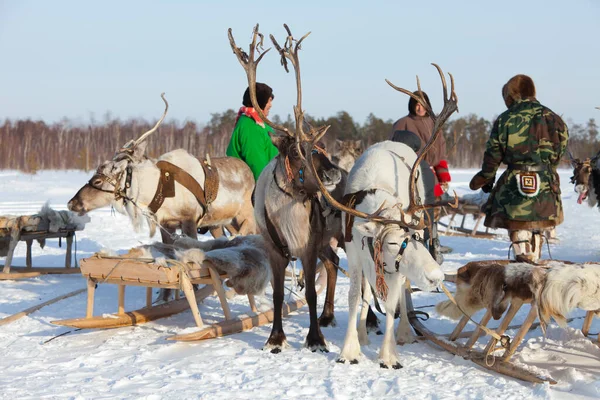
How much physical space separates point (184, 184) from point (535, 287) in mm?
4637

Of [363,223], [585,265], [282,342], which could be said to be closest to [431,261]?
[363,223]

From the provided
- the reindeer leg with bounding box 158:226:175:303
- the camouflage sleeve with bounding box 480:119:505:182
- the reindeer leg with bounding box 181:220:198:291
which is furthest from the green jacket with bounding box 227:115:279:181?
the camouflage sleeve with bounding box 480:119:505:182

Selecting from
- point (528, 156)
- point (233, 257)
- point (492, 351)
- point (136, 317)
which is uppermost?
point (528, 156)

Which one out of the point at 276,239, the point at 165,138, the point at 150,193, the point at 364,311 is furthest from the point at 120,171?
the point at 165,138

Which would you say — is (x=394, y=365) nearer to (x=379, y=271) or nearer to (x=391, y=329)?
(x=391, y=329)

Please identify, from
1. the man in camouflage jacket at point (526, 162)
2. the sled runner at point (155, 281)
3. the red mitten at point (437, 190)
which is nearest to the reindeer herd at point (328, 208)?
the red mitten at point (437, 190)

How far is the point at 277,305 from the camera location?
6.07 m

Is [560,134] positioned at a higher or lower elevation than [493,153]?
higher

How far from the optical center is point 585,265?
484 centimetres

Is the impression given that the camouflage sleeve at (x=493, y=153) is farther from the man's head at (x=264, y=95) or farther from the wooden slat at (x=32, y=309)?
the wooden slat at (x=32, y=309)

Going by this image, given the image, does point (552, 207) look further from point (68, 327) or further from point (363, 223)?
point (68, 327)

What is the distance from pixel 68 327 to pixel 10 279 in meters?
3.51

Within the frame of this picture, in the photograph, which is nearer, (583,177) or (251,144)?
(251,144)

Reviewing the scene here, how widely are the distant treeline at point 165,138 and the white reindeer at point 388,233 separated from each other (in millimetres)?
38228
